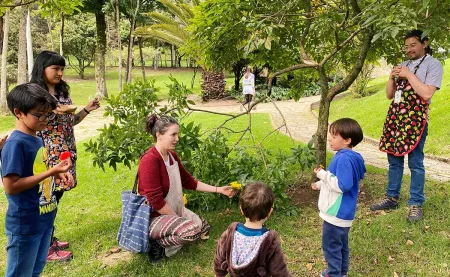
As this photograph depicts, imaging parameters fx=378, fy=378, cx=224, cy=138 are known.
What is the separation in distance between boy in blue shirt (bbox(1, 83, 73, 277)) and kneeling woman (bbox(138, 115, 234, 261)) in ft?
2.88

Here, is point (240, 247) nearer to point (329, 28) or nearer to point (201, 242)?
point (201, 242)

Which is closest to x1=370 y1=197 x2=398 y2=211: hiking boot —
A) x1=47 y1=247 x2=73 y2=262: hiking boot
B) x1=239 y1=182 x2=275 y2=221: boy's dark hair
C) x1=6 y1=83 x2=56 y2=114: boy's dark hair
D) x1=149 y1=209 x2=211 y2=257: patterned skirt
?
x1=149 y1=209 x2=211 y2=257: patterned skirt

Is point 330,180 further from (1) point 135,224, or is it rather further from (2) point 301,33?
(2) point 301,33

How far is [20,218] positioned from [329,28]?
3.27m

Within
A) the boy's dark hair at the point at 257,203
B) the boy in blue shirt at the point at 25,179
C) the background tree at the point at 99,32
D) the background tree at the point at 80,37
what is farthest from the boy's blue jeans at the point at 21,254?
the background tree at the point at 80,37

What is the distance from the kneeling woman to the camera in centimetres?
308

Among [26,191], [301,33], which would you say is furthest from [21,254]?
[301,33]

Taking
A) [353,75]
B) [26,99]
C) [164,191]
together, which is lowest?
[164,191]

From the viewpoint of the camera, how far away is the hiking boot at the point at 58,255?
3378mm

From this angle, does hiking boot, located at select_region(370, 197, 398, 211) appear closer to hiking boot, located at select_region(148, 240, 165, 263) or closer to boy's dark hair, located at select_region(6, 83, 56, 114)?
hiking boot, located at select_region(148, 240, 165, 263)

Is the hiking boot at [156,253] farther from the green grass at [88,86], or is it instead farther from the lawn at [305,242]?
the green grass at [88,86]

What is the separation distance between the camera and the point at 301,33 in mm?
4781

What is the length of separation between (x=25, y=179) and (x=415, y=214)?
11.2 feet

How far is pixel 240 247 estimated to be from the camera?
2086 millimetres
